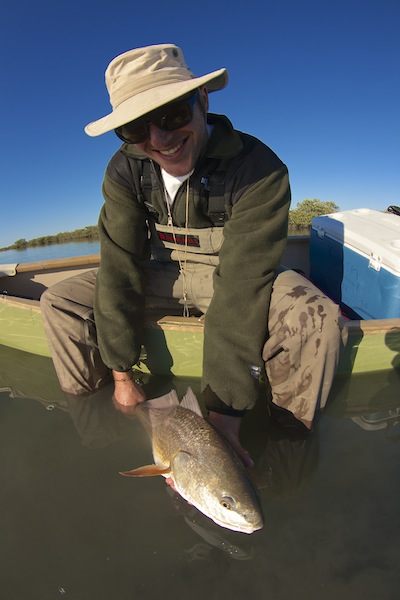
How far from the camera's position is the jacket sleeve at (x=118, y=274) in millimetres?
2699

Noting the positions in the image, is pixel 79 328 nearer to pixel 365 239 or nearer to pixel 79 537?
pixel 79 537

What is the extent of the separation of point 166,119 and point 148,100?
0.54 feet

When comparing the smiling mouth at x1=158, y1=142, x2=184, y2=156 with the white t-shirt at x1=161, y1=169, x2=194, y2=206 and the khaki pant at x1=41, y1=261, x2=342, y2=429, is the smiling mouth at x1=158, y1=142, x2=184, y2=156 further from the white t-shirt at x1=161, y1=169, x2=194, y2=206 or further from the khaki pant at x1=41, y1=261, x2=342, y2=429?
the khaki pant at x1=41, y1=261, x2=342, y2=429

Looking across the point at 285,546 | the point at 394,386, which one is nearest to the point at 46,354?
the point at 285,546

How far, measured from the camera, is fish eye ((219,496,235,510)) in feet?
4.99

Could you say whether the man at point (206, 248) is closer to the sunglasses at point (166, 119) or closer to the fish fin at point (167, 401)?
the sunglasses at point (166, 119)

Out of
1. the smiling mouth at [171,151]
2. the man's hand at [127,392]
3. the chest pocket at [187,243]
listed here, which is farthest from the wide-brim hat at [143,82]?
the man's hand at [127,392]

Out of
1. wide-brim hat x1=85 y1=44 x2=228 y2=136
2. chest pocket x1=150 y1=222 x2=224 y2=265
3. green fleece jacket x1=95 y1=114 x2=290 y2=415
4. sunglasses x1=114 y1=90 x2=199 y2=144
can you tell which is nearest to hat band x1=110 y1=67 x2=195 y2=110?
wide-brim hat x1=85 y1=44 x2=228 y2=136

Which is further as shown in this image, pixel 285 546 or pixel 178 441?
pixel 178 441

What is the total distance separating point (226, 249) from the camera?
7.85ft

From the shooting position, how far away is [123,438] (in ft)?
8.52

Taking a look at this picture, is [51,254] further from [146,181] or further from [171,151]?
[171,151]

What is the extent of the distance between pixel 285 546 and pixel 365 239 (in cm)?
307

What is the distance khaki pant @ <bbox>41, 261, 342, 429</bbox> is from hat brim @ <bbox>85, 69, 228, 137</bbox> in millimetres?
1327
